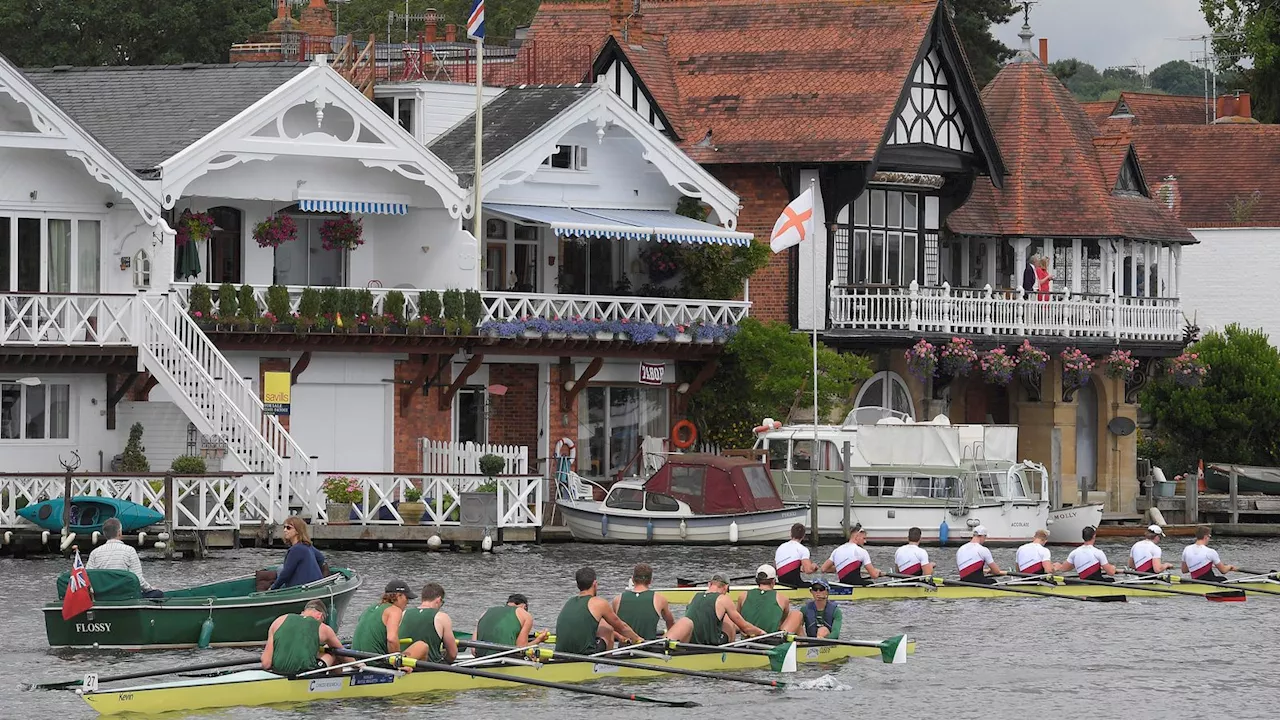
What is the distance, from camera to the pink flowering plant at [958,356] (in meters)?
58.0

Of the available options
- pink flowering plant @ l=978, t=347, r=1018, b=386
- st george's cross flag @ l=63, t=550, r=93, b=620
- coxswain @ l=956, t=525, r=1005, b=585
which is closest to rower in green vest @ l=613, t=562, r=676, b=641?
st george's cross flag @ l=63, t=550, r=93, b=620

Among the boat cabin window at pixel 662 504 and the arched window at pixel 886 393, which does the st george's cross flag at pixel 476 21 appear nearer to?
the boat cabin window at pixel 662 504

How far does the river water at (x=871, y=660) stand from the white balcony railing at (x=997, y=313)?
8603 mm

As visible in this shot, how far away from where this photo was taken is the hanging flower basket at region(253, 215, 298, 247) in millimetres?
52531

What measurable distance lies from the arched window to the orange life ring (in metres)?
4.89

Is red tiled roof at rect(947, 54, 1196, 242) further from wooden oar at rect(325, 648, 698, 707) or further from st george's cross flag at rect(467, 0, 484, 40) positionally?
wooden oar at rect(325, 648, 698, 707)

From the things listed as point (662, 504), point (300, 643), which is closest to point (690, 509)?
point (662, 504)

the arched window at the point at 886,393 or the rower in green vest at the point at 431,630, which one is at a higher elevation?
the arched window at the point at 886,393

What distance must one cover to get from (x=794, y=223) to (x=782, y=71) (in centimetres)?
655

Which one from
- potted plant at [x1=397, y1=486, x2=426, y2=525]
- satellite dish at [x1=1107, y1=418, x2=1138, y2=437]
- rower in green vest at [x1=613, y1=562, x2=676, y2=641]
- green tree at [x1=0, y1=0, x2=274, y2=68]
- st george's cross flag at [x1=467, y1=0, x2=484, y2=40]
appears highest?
green tree at [x1=0, y1=0, x2=274, y2=68]

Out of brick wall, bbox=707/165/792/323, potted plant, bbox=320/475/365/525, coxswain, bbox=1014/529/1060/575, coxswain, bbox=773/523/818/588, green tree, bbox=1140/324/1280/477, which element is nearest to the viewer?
coxswain, bbox=773/523/818/588

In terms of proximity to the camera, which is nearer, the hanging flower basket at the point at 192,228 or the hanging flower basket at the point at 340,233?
the hanging flower basket at the point at 192,228

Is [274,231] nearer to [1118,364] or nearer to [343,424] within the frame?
[343,424]

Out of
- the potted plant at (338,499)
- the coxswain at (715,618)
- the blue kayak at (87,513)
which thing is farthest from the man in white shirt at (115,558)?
the potted plant at (338,499)
